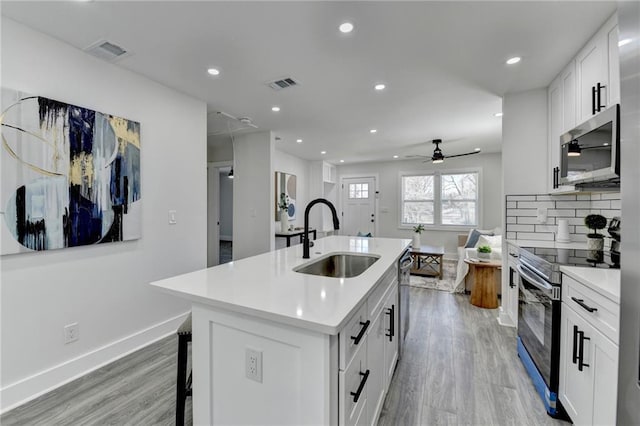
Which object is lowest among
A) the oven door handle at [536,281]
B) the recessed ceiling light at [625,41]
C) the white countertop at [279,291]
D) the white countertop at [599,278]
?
the oven door handle at [536,281]

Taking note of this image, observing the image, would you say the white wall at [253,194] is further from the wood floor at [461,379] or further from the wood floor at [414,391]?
the wood floor at [461,379]

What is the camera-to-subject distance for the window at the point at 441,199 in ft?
21.4

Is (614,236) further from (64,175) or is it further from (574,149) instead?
(64,175)

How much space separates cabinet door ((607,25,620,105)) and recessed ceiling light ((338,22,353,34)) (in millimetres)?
1630

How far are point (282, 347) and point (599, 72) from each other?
2688 mm

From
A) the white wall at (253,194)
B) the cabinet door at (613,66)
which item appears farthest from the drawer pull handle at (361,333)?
the white wall at (253,194)

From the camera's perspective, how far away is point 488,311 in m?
3.39

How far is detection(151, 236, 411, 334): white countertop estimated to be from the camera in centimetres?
99

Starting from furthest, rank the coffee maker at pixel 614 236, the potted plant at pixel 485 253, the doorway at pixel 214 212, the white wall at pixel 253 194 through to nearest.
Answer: the doorway at pixel 214 212 → the white wall at pixel 253 194 → the potted plant at pixel 485 253 → the coffee maker at pixel 614 236

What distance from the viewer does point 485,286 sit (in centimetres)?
353

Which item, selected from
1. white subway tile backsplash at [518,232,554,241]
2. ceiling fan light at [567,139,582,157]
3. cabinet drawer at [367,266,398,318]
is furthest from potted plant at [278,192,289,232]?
ceiling fan light at [567,139,582,157]

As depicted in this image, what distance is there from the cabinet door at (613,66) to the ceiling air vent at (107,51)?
334 cm

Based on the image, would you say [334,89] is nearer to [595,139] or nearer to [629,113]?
[595,139]

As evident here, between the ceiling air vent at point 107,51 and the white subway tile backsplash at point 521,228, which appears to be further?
the white subway tile backsplash at point 521,228
